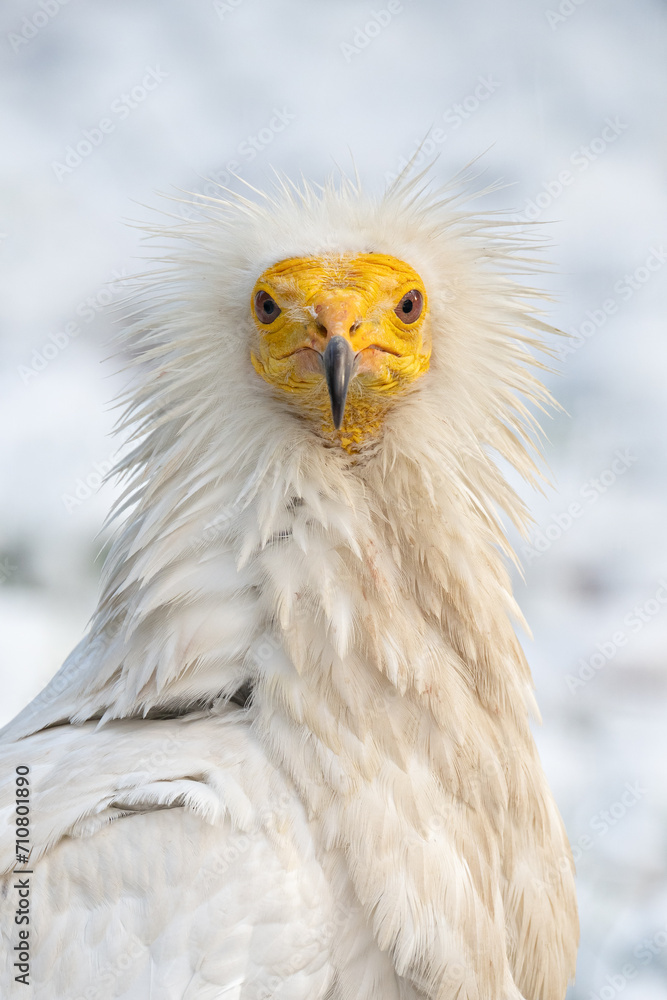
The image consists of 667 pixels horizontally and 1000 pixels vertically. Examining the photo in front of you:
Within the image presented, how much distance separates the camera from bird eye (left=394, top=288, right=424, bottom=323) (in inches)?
59.2

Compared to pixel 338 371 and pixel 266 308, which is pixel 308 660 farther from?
pixel 266 308

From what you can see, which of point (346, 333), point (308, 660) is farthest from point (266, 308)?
point (308, 660)

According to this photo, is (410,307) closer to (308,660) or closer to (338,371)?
(338,371)

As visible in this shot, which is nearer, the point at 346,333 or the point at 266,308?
the point at 346,333

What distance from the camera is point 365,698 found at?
1333 mm

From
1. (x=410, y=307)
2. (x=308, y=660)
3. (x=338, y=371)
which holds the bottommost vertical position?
(x=308, y=660)

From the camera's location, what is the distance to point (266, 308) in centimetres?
150

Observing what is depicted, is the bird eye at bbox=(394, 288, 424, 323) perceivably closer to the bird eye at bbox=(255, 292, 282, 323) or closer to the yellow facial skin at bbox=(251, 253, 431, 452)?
the yellow facial skin at bbox=(251, 253, 431, 452)

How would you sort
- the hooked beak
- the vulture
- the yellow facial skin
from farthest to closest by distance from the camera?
the yellow facial skin < the hooked beak < the vulture

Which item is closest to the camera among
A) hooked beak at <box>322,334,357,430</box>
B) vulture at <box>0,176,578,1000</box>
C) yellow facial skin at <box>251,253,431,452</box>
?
vulture at <box>0,176,578,1000</box>

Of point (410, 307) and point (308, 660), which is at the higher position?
point (410, 307)

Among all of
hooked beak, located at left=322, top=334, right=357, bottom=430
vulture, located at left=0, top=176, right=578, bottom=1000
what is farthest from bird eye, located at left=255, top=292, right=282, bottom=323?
hooked beak, located at left=322, top=334, right=357, bottom=430

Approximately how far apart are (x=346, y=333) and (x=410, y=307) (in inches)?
7.3

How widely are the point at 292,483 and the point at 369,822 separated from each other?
0.54 metres
